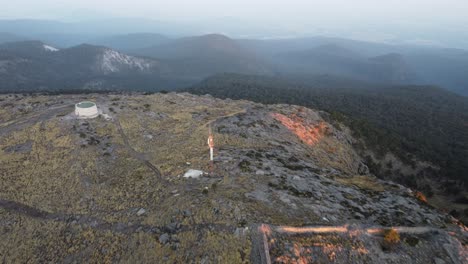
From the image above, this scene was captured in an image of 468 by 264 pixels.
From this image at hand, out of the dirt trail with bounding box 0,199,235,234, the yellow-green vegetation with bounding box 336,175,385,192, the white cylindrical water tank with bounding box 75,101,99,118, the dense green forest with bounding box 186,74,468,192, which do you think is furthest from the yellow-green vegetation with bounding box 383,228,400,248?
the dense green forest with bounding box 186,74,468,192

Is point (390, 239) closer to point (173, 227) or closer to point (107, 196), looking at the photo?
point (173, 227)

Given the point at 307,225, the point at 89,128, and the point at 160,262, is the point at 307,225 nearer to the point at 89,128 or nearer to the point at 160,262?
the point at 160,262

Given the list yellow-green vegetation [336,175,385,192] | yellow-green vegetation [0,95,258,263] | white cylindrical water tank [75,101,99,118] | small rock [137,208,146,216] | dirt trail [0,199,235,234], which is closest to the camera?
yellow-green vegetation [0,95,258,263]

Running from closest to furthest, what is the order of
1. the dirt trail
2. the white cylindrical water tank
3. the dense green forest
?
the dirt trail < the white cylindrical water tank < the dense green forest

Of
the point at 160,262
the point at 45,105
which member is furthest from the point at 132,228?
the point at 45,105

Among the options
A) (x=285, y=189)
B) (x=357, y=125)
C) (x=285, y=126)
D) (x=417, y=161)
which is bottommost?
(x=417, y=161)

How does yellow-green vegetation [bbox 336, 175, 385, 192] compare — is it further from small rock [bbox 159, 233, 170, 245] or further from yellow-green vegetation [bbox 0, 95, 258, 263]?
small rock [bbox 159, 233, 170, 245]

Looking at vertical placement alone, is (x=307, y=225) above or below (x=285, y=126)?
above
